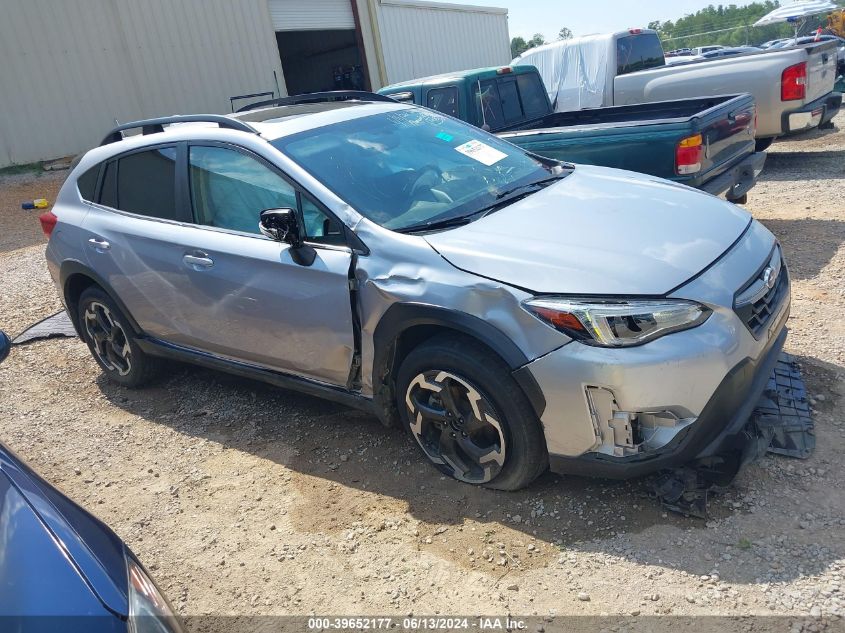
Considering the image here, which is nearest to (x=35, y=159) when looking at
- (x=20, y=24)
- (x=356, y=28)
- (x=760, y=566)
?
(x=20, y=24)

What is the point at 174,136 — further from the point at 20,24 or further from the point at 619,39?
the point at 20,24

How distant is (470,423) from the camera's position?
305cm

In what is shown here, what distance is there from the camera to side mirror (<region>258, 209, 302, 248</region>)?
3.21 m

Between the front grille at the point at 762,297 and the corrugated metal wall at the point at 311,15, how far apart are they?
1755 cm

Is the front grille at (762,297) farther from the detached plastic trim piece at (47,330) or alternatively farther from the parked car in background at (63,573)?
the detached plastic trim piece at (47,330)

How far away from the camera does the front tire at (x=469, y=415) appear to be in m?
2.85

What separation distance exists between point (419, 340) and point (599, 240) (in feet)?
3.01

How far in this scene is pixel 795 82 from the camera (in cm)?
814

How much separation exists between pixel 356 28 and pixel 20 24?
9.07 metres

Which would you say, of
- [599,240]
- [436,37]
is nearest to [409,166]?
[599,240]

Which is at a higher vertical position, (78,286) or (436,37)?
(436,37)

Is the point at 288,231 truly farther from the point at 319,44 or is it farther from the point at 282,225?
the point at 319,44

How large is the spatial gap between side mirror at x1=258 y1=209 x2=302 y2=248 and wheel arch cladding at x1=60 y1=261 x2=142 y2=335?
66.5 inches

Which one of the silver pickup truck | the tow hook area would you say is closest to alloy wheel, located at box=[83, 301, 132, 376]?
the tow hook area
